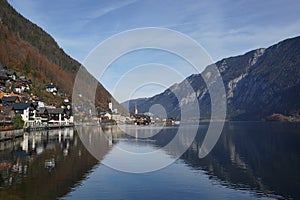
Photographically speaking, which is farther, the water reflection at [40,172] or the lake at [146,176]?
the lake at [146,176]

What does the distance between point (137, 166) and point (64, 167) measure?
7.21m

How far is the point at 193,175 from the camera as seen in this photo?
2973 centimetres

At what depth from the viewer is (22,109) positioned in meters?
85.1

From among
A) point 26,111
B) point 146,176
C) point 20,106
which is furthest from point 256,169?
point 26,111

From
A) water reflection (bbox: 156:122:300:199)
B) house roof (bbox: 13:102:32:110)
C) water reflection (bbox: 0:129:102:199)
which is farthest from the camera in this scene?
house roof (bbox: 13:102:32:110)

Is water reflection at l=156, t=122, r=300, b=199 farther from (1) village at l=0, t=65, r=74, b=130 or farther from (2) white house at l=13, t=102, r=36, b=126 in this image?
(2) white house at l=13, t=102, r=36, b=126

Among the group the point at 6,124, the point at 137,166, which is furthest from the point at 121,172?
the point at 6,124

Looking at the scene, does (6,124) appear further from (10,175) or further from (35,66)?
(35,66)

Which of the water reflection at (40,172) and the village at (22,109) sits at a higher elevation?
the village at (22,109)

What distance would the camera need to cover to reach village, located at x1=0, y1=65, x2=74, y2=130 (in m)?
67.1

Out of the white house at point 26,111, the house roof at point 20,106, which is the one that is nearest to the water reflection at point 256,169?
the house roof at point 20,106

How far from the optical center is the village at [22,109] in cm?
6706

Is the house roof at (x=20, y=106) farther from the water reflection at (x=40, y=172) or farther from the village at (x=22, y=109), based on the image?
the water reflection at (x=40, y=172)

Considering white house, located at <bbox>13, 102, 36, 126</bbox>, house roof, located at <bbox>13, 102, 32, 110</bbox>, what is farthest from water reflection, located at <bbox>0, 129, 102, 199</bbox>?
white house, located at <bbox>13, 102, 36, 126</bbox>
